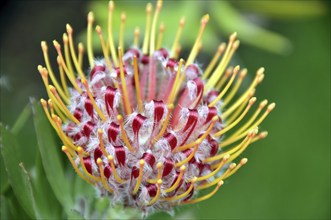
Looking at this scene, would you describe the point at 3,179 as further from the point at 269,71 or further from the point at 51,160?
the point at 269,71

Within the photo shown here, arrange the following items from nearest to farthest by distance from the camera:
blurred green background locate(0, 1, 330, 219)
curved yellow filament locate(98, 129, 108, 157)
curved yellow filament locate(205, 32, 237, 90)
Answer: curved yellow filament locate(98, 129, 108, 157) → curved yellow filament locate(205, 32, 237, 90) → blurred green background locate(0, 1, 330, 219)

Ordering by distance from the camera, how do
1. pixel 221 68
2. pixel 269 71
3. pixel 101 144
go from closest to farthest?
pixel 101 144, pixel 221 68, pixel 269 71

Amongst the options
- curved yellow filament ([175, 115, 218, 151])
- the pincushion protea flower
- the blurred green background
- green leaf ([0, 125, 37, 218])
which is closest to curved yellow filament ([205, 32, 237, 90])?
the pincushion protea flower

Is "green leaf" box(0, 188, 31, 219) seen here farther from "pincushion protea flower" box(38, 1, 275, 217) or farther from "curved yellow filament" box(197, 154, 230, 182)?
"curved yellow filament" box(197, 154, 230, 182)

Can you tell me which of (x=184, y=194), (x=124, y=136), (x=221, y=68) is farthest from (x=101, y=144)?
(x=221, y=68)

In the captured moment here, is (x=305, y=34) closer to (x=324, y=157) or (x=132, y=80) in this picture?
(x=324, y=157)
